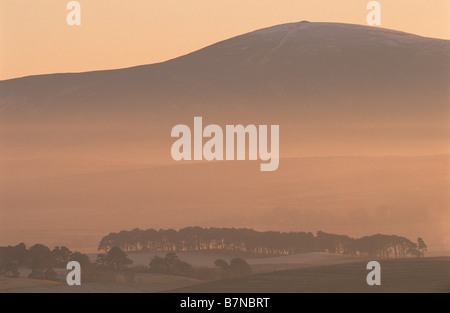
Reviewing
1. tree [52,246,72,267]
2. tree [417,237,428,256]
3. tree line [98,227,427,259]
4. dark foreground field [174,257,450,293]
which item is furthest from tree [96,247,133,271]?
tree [417,237,428,256]

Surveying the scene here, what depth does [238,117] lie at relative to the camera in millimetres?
58656

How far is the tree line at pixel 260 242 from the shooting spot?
5309 cm

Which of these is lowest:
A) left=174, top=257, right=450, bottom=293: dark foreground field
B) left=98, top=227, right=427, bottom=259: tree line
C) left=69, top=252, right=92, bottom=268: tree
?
left=174, top=257, right=450, bottom=293: dark foreground field

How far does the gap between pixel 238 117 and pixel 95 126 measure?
45.6ft

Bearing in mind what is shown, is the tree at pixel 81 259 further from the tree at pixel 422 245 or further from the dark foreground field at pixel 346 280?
the tree at pixel 422 245

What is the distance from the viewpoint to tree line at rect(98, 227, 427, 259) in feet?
174

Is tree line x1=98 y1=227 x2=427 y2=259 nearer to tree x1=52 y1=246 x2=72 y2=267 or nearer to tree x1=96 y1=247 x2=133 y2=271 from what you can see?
tree x1=96 y1=247 x2=133 y2=271

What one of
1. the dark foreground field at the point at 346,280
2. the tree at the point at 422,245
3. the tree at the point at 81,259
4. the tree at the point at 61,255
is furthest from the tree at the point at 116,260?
the tree at the point at 422,245

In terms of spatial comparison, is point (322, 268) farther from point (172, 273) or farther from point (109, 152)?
point (109, 152)

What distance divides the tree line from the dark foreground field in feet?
14.3

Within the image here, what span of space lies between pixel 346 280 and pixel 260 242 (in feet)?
40.3

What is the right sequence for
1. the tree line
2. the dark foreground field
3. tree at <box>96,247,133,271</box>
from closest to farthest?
the dark foreground field
tree at <box>96,247,133,271</box>
the tree line

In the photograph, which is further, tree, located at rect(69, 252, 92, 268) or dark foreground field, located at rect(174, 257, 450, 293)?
tree, located at rect(69, 252, 92, 268)

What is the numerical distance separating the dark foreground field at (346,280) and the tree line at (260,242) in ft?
14.3
